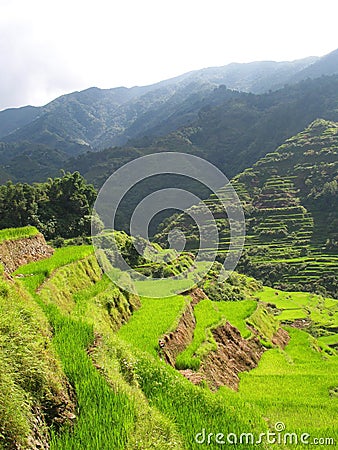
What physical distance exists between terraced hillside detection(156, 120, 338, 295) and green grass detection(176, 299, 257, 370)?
116 ft

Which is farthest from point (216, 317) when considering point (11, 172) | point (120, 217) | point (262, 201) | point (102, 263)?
point (11, 172)

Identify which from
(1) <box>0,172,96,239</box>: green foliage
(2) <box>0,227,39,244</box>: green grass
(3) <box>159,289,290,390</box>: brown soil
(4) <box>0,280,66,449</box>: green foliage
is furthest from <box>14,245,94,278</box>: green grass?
(1) <box>0,172,96,239</box>: green foliage

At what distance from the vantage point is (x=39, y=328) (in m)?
6.47

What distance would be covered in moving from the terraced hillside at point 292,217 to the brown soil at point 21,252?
159 ft

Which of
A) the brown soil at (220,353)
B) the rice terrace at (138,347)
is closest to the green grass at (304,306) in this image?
the rice terrace at (138,347)

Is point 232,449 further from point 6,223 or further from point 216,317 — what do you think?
point 6,223

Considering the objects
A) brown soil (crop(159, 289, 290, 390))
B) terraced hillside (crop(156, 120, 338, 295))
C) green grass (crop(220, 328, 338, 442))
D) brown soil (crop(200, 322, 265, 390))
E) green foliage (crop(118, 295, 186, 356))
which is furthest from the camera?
terraced hillside (crop(156, 120, 338, 295))

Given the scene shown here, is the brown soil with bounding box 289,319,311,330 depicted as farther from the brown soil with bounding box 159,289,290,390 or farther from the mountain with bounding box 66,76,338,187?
the mountain with bounding box 66,76,338,187

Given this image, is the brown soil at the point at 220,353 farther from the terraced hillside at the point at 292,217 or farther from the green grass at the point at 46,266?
the terraced hillside at the point at 292,217

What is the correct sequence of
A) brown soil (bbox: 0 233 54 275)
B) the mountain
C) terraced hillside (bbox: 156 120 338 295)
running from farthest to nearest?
the mountain < terraced hillside (bbox: 156 120 338 295) < brown soil (bbox: 0 233 54 275)

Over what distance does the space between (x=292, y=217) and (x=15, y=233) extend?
2757 inches

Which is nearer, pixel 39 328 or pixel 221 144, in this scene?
pixel 39 328

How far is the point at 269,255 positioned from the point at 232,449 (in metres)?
66.2

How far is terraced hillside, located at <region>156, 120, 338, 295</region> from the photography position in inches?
2517
